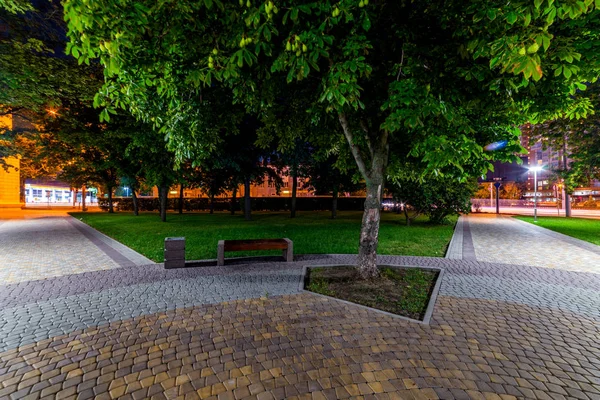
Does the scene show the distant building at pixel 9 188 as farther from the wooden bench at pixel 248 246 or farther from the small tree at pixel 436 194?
the small tree at pixel 436 194

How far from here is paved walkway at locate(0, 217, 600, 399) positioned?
2969mm

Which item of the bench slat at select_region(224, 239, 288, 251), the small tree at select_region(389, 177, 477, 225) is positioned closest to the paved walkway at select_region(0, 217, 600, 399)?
the bench slat at select_region(224, 239, 288, 251)

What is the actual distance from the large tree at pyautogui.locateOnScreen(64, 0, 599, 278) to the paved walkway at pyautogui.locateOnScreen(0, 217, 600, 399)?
2812 millimetres

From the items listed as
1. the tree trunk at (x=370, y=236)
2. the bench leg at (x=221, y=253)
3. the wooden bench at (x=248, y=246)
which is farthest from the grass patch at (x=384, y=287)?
the bench leg at (x=221, y=253)

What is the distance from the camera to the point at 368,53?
16.1 ft

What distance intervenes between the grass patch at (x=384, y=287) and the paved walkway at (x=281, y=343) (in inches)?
15.2

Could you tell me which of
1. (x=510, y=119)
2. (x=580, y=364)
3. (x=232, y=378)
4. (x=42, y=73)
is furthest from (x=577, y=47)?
(x=42, y=73)

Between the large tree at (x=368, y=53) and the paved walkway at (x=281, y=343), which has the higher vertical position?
the large tree at (x=368, y=53)

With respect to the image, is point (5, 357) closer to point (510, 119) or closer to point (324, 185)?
point (510, 119)

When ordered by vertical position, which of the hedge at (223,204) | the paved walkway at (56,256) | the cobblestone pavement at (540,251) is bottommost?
the cobblestone pavement at (540,251)

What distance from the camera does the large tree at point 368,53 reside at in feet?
11.5

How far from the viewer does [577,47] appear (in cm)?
393

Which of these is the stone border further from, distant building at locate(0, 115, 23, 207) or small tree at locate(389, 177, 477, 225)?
distant building at locate(0, 115, 23, 207)

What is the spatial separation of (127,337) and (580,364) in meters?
5.68
